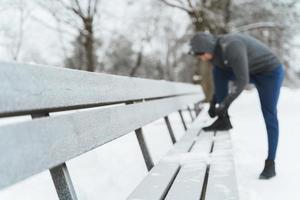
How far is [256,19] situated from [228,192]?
16.7 m

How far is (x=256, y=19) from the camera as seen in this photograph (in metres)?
18.0

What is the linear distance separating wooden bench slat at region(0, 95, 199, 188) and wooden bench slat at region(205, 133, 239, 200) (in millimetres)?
586

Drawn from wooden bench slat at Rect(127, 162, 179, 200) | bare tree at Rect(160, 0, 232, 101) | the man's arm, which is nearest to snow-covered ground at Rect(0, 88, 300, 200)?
wooden bench slat at Rect(127, 162, 179, 200)

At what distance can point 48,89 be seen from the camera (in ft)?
5.48

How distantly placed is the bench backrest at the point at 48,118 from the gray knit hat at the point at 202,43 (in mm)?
1680

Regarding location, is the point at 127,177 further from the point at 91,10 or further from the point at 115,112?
the point at 91,10

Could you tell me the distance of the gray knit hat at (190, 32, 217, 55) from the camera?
13.7ft

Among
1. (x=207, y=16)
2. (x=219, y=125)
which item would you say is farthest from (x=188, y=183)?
(x=207, y=16)

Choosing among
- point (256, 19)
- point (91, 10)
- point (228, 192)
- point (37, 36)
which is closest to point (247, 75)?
point (228, 192)

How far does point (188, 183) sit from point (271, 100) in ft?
5.10

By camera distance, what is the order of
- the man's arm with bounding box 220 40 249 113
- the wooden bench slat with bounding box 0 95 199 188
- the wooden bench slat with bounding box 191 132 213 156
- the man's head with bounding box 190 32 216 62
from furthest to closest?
1. the man's head with bounding box 190 32 216 62
2. the man's arm with bounding box 220 40 249 113
3. the wooden bench slat with bounding box 191 132 213 156
4. the wooden bench slat with bounding box 0 95 199 188

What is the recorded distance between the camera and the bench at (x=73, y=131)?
1367 mm

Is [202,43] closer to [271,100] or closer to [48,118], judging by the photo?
[271,100]

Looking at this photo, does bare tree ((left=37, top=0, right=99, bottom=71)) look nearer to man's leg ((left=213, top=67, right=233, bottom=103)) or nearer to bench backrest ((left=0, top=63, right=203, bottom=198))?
man's leg ((left=213, top=67, right=233, bottom=103))
